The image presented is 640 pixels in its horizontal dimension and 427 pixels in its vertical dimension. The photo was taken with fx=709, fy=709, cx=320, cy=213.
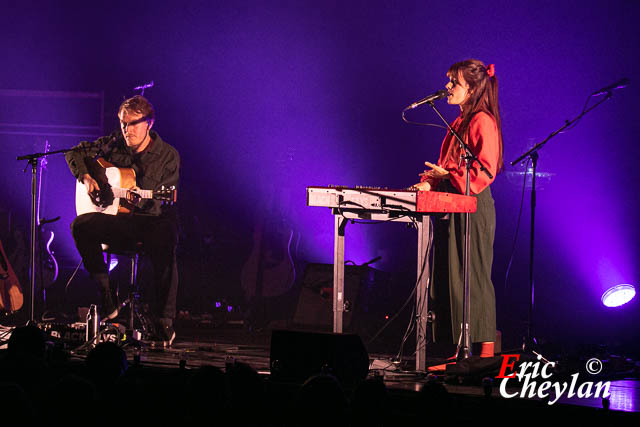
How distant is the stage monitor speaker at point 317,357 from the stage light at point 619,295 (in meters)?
3.91

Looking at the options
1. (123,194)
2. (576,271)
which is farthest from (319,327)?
(576,271)

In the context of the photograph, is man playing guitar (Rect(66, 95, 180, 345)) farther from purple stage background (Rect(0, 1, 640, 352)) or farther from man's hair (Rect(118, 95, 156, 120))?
purple stage background (Rect(0, 1, 640, 352))

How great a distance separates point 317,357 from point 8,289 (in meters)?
4.59

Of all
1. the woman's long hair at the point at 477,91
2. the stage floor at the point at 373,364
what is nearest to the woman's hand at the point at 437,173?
the woman's long hair at the point at 477,91

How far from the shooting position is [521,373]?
411 centimetres

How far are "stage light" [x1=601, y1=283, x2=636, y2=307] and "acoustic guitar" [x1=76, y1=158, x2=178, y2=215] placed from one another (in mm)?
A: 4194

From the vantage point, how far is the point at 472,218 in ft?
15.3

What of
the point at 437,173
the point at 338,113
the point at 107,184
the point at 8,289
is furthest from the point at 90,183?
the point at 338,113

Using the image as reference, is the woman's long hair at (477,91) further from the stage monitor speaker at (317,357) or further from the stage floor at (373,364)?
the stage monitor speaker at (317,357)

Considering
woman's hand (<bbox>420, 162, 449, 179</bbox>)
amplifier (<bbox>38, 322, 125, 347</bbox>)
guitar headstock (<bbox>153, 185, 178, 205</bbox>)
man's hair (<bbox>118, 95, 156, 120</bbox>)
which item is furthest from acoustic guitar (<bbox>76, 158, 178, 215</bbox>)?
woman's hand (<bbox>420, 162, 449, 179</bbox>)

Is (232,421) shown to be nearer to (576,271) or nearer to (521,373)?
(521,373)

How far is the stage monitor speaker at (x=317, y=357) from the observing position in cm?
371

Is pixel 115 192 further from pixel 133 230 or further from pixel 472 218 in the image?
pixel 472 218

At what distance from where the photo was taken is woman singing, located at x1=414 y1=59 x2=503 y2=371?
4.61 m
